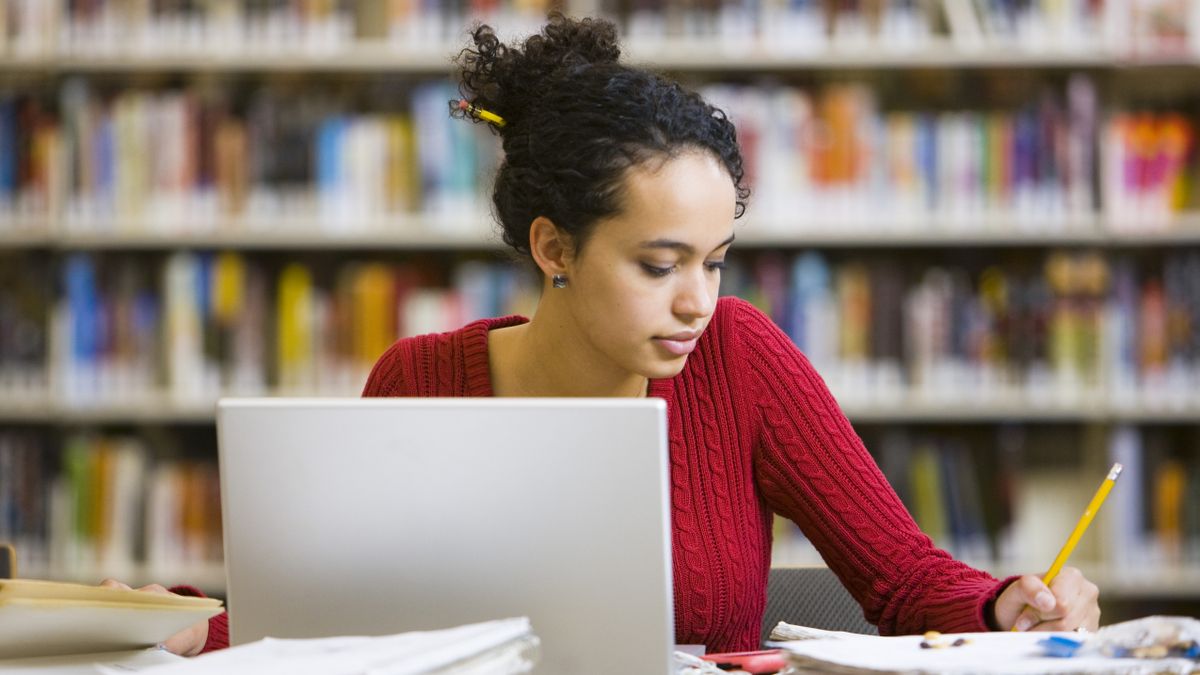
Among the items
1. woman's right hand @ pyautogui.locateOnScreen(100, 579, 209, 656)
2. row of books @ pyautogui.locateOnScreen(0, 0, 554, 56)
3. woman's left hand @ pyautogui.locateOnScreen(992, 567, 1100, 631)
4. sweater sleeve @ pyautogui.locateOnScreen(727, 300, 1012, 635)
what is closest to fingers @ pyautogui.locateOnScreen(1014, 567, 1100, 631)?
woman's left hand @ pyautogui.locateOnScreen(992, 567, 1100, 631)

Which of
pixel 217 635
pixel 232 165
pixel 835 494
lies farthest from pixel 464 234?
pixel 217 635

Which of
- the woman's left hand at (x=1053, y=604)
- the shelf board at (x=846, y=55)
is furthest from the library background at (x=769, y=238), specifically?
the woman's left hand at (x=1053, y=604)

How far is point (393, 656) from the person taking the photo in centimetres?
83

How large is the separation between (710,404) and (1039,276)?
145 cm

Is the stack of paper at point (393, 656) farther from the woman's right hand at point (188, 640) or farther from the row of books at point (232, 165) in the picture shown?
the row of books at point (232, 165)

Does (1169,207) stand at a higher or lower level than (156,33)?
lower

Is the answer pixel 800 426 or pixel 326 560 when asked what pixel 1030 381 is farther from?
pixel 326 560

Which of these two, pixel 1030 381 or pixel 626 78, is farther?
pixel 1030 381

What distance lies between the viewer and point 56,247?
110 inches

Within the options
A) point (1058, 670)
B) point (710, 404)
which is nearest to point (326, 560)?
point (1058, 670)

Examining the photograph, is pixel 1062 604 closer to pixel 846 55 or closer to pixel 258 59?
pixel 846 55

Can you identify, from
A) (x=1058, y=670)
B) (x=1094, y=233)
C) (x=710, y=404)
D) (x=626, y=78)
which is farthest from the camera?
(x=1094, y=233)

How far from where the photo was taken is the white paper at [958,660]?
0.89m

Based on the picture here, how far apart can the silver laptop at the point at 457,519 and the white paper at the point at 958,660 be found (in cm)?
11
